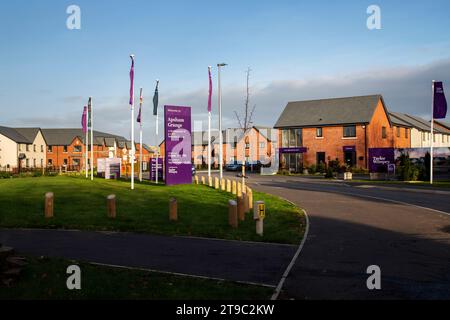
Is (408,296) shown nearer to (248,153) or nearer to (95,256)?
(95,256)

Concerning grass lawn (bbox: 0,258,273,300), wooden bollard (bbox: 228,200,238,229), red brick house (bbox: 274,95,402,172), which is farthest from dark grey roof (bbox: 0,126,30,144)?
grass lawn (bbox: 0,258,273,300)

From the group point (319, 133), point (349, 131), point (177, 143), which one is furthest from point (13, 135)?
point (177, 143)

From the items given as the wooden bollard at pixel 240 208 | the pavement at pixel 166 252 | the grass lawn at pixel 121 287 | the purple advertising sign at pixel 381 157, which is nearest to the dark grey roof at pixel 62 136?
the purple advertising sign at pixel 381 157

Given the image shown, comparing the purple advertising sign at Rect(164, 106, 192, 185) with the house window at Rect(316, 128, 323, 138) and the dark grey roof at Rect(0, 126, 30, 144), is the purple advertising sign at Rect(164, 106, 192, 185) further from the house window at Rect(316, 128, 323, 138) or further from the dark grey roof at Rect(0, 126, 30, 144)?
the dark grey roof at Rect(0, 126, 30, 144)

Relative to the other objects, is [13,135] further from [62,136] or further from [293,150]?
[293,150]

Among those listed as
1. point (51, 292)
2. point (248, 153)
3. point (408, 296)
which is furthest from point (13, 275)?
point (248, 153)

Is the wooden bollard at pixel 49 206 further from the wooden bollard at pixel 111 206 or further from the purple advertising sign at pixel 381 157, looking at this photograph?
the purple advertising sign at pixel 381 157

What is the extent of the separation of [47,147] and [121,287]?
91475 mm

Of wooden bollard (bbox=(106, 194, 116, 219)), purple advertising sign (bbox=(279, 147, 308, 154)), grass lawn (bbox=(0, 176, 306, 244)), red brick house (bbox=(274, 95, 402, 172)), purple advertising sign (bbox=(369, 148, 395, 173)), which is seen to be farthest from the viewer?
purple advertising sign (bbox=(279, 147, 308, 154))

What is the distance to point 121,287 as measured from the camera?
7.35 metres

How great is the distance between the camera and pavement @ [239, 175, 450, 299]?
7.45 meters

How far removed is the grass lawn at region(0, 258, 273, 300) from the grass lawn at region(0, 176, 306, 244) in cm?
488
